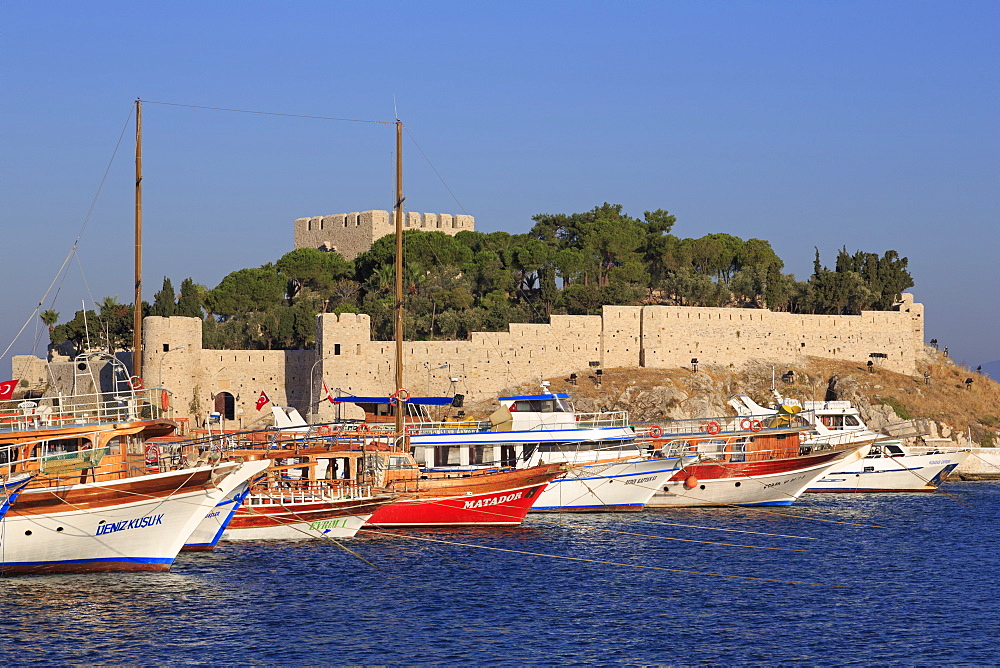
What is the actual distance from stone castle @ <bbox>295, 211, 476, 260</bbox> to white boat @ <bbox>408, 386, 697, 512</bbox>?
52.0 m

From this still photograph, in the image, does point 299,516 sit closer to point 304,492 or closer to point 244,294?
point 304,492

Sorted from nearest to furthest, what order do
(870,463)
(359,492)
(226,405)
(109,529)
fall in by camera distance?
(109,529), (359,492), (870,463), (226,405)

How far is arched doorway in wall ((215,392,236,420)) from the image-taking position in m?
62.9

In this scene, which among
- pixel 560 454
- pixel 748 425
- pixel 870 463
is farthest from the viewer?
pixel 870 463

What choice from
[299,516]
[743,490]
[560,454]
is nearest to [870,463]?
[743,490]

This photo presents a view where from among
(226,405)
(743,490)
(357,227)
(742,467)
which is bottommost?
(743,490)

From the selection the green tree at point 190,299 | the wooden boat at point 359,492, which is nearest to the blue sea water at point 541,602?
the wooden boat at point 359,492

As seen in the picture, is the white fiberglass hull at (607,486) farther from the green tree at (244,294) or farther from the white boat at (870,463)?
the green tree at (244,294)

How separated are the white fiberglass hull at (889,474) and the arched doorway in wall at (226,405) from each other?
95.9ft

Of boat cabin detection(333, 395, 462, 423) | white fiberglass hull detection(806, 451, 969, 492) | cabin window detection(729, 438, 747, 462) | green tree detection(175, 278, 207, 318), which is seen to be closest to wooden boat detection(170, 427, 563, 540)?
boat cabin detection(333, 395, 462, 423)

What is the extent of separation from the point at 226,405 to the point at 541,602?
39.5 m

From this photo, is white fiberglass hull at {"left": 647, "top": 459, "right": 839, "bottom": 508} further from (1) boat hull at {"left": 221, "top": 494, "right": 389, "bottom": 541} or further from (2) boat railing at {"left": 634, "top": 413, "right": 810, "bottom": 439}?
(1) boat hull at {"left": 221, "top": 494, "right": 389, "bottom": 541}

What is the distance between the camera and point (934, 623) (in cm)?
2553

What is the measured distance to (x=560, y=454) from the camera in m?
39.1
